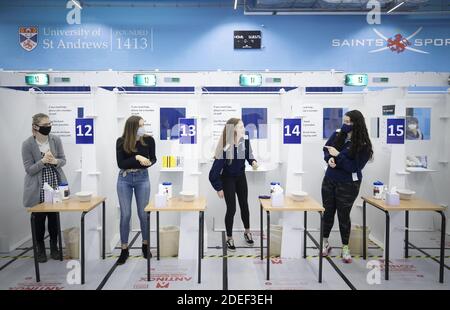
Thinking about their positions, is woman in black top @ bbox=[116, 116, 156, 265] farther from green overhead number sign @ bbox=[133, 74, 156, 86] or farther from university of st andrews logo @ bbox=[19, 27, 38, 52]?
university of st andrews logo @ bbox=[19, 27, 38, 52]

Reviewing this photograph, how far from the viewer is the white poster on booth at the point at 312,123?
16.5ft

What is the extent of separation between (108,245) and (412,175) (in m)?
4.35

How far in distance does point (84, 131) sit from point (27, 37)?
4999mm

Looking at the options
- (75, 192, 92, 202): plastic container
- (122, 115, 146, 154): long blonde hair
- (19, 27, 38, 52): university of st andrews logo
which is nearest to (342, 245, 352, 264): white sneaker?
(122, 115, 146, 154): long blonde hair

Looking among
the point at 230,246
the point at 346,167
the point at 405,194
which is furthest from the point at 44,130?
the point at 405,194

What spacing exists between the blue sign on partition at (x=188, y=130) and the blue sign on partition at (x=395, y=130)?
7.10 feet

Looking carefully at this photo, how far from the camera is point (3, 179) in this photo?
4.36m

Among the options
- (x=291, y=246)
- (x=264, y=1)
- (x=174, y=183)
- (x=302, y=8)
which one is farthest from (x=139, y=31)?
(x=291, y=246)

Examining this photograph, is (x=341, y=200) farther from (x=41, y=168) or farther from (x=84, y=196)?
(x=41, y=168)

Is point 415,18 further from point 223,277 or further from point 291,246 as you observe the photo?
point 223,277

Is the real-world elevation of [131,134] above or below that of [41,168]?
above

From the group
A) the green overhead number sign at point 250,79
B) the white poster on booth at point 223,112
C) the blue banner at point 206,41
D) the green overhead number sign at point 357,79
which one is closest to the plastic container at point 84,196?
the white poster on booth at point 223,112

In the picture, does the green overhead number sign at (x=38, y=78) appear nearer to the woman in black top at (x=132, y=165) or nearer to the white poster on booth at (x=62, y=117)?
the white poster on booth at (x=62, y=117)

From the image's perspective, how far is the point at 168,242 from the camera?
13.8ft
